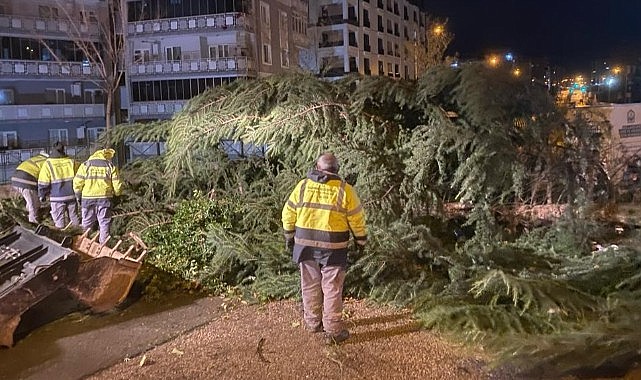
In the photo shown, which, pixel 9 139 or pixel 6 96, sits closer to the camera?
pixel 9 139

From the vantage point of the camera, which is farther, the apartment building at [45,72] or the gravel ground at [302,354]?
the apartment building at [45,72]

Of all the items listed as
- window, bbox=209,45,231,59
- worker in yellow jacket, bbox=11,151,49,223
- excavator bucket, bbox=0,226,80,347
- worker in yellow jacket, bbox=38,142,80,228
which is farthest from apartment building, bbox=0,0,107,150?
excavator bucket, bbox=0,226,80,347

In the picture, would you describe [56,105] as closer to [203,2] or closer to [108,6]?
[108,6]

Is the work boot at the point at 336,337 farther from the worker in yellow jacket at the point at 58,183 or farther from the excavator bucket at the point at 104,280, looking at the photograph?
the worker in yellow jacket at the point at 58,183

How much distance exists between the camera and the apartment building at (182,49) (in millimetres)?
30188

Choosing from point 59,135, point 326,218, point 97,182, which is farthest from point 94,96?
point 326,218

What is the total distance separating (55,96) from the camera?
3050 centimetres

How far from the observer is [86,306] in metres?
6.61

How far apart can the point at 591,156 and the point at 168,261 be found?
537 cm

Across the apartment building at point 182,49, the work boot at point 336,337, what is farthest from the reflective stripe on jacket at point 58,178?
the apartment building at point 182,49

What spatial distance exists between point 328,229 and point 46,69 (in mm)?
28029

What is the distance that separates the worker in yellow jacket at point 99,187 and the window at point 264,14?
24.8 m

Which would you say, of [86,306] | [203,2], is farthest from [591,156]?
[203,2]

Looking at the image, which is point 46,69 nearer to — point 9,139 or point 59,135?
point 59,135
